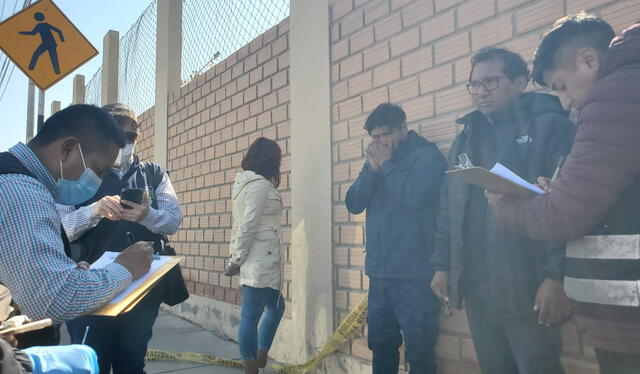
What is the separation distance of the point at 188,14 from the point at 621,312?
20.3 ft

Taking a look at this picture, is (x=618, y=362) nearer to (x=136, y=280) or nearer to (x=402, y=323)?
(x=402, y=323)

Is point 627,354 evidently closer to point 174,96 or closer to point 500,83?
point 500,83

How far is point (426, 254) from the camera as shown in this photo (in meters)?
2.45

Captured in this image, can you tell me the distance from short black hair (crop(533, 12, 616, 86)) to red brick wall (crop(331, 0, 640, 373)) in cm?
44

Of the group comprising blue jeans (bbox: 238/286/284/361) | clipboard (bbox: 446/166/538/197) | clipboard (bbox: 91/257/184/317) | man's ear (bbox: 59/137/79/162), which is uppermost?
man's ear (bbox: 59/137/79/162)

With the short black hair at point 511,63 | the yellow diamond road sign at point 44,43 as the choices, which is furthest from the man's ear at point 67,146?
the yellow diamond road sign at point 44,43

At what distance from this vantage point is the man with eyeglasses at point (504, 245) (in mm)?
1822

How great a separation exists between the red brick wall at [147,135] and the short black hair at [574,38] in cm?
609

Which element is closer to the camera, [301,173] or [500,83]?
[500,83]

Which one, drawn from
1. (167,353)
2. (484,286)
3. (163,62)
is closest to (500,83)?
(484,286)

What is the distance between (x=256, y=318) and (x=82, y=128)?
1880 mm

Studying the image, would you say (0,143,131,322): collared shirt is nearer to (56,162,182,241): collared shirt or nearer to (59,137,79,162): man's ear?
(59,137,79,162): man's ear

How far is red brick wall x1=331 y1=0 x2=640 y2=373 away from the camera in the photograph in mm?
2209

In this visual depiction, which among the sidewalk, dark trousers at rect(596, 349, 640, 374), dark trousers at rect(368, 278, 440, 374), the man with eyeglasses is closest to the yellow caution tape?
the sidewalk
